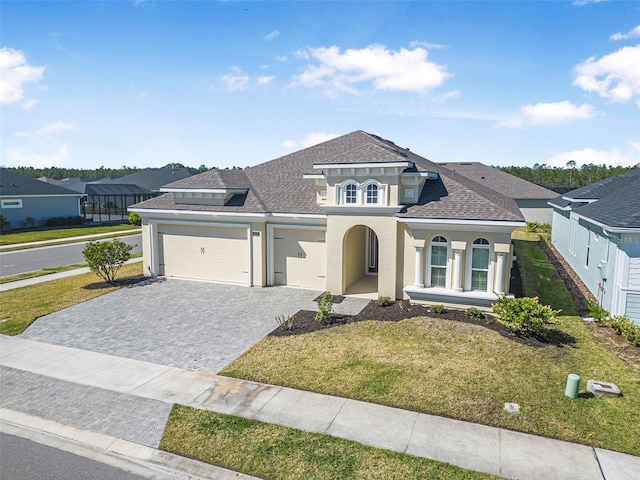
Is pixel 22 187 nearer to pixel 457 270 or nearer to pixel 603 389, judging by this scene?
pixel 457 270

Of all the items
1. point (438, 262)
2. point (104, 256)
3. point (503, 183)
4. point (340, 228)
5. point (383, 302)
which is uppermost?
point (503, 183)

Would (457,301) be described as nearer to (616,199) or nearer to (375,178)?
(375,178)

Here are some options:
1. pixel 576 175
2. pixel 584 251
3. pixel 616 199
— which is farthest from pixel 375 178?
pixel 576 175

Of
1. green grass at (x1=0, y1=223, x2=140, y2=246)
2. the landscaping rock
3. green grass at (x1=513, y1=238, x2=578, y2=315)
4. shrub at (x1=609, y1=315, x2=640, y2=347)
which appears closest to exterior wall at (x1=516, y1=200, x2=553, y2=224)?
green grass at (x1=513, y1=238, x2=578, y2=315)

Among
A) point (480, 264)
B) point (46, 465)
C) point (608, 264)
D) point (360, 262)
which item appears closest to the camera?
point (46, 465)

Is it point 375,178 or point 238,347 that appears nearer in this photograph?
point 238,347

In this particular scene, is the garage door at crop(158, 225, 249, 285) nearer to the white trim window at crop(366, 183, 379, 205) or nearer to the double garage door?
the double garage door

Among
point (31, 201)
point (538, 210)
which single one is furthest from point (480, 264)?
point (31, 201)
